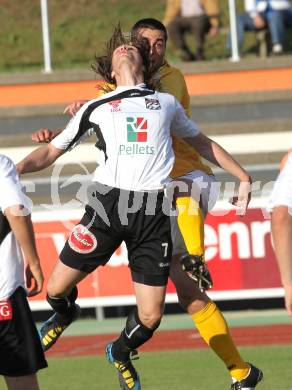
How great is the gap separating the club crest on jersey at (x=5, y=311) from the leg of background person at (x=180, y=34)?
1086 centimetres

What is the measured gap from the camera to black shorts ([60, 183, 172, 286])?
6.54 m

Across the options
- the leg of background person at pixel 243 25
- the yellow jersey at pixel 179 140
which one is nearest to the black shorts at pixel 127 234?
the yellow jersey at pixel 179 140

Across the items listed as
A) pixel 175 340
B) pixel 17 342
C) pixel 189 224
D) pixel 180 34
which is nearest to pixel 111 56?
pixel 189 224

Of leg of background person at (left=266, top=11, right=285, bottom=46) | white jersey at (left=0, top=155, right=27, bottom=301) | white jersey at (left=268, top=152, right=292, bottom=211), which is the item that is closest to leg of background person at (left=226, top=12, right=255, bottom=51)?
leg of background person at (left=266, top=11, right=285, bottom=46)

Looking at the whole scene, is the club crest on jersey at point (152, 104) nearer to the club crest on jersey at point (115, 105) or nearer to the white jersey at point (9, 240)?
the club crest on jersey at point (115, 105)

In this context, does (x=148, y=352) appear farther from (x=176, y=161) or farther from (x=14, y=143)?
(x=14, y=143)

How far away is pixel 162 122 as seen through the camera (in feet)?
21.4

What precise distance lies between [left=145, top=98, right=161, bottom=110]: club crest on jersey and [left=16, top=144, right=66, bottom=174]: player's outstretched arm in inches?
21.6

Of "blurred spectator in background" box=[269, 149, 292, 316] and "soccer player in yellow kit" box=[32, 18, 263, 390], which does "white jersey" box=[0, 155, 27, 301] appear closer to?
"blurred spectator in background" box=[269, 149, 292, 316]

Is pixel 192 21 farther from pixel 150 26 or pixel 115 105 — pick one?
pixel 115 105

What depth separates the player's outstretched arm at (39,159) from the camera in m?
6.45

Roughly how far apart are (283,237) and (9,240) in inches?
53.1

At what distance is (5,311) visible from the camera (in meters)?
5.43

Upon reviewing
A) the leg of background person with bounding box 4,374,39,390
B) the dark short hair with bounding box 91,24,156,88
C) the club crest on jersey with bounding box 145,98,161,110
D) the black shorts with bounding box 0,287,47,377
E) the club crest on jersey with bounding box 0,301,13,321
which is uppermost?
the dark short hair with bounding box 91,24,156,88
